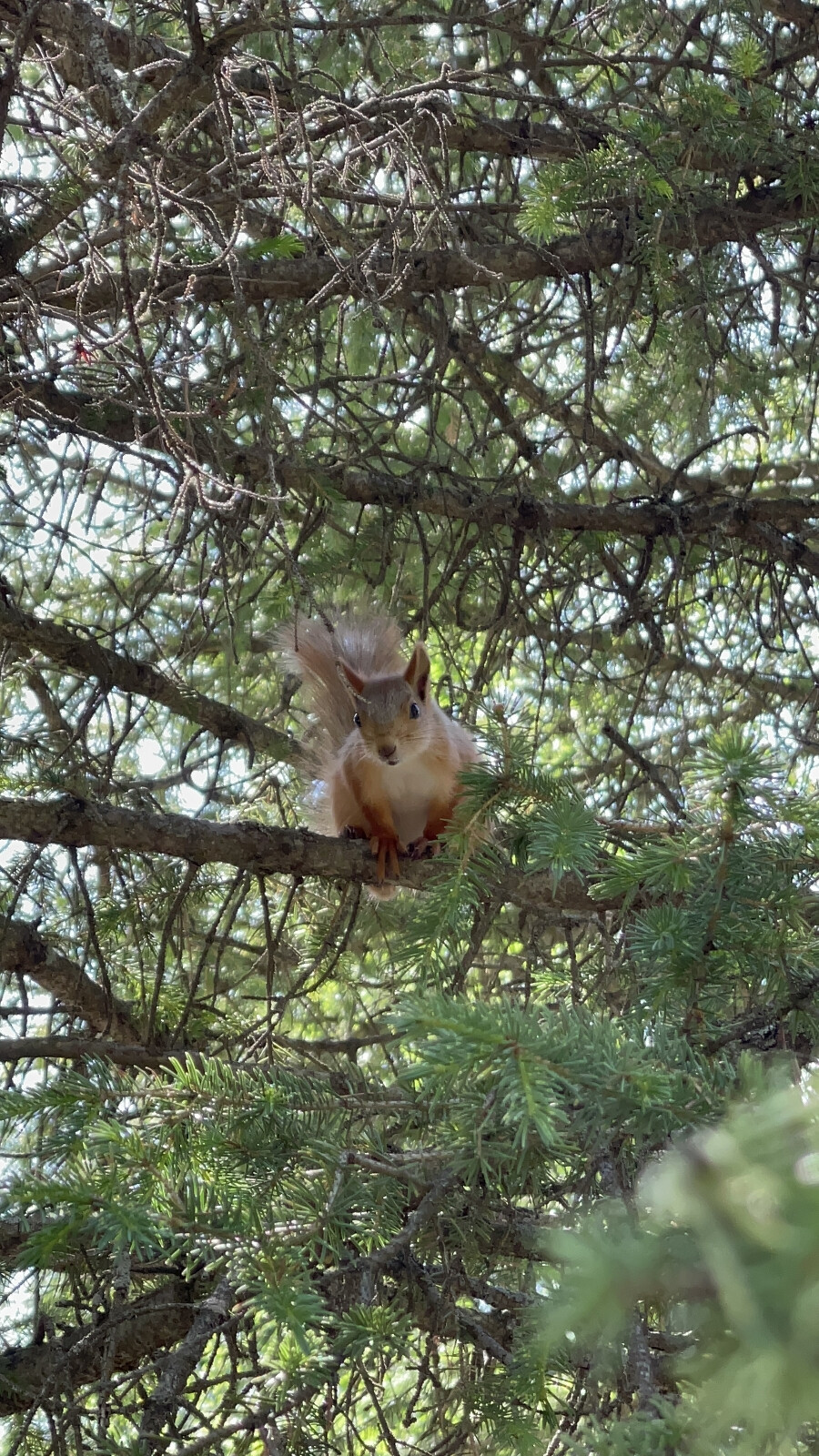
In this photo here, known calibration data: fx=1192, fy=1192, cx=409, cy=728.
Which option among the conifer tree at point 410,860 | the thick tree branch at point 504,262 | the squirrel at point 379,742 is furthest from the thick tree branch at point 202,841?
the thick tree branch at point 504,262

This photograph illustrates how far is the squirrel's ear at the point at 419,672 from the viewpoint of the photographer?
2.62m

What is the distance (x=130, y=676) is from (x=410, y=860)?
0.74 metres

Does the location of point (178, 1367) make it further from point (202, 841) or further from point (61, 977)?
point (61, 977)

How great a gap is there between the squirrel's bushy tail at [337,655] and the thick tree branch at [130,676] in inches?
4.7

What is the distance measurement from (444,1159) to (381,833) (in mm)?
1380

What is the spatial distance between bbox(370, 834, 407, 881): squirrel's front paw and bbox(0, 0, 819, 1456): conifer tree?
0.21 ft

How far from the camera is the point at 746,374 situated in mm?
2818

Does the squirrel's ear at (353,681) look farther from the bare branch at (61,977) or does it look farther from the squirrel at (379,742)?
the bare branch at (61,977)

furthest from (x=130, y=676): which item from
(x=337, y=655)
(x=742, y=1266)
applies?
(x=742, y=1266)

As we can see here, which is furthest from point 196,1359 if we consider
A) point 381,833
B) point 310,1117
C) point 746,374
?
point 746,374

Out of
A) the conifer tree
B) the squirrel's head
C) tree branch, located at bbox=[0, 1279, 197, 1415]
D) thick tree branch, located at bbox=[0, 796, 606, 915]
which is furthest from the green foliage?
the squirrel's head

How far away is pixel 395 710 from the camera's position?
100 inches

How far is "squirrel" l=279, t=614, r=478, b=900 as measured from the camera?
2.55m

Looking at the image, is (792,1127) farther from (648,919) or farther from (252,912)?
(252,912)
